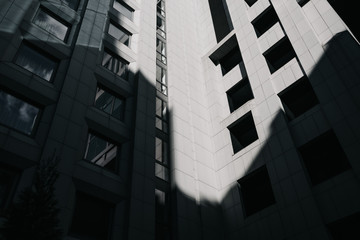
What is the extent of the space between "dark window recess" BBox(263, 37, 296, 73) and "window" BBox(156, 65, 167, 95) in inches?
328

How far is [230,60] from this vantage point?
31625mm

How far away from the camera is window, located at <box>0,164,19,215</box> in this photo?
45.6 ft

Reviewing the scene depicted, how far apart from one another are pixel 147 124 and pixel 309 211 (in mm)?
10800

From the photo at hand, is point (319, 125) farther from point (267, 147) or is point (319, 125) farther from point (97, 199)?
point (97, 199)

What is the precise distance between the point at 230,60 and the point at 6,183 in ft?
74.5

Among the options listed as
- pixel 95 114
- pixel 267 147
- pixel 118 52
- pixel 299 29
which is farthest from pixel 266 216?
pixel 118 52

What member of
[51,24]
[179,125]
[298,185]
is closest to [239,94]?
[179,125]

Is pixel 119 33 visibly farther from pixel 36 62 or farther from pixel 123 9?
pixel 36 62

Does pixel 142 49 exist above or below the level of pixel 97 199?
above

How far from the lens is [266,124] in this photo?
22.4 meters

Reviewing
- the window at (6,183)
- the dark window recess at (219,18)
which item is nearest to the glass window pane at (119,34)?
the window at (6,183)

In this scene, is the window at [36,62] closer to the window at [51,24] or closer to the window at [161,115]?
the window at [51,24]

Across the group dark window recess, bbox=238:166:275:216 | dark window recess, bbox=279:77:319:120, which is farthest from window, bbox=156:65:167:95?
dark window recess, bbox=238:166:275:216

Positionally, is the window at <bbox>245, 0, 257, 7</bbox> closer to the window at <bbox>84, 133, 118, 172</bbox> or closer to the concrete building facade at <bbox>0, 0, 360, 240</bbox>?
the concrete building facade at <bbox>0, 0, 360, 240</bbox>
